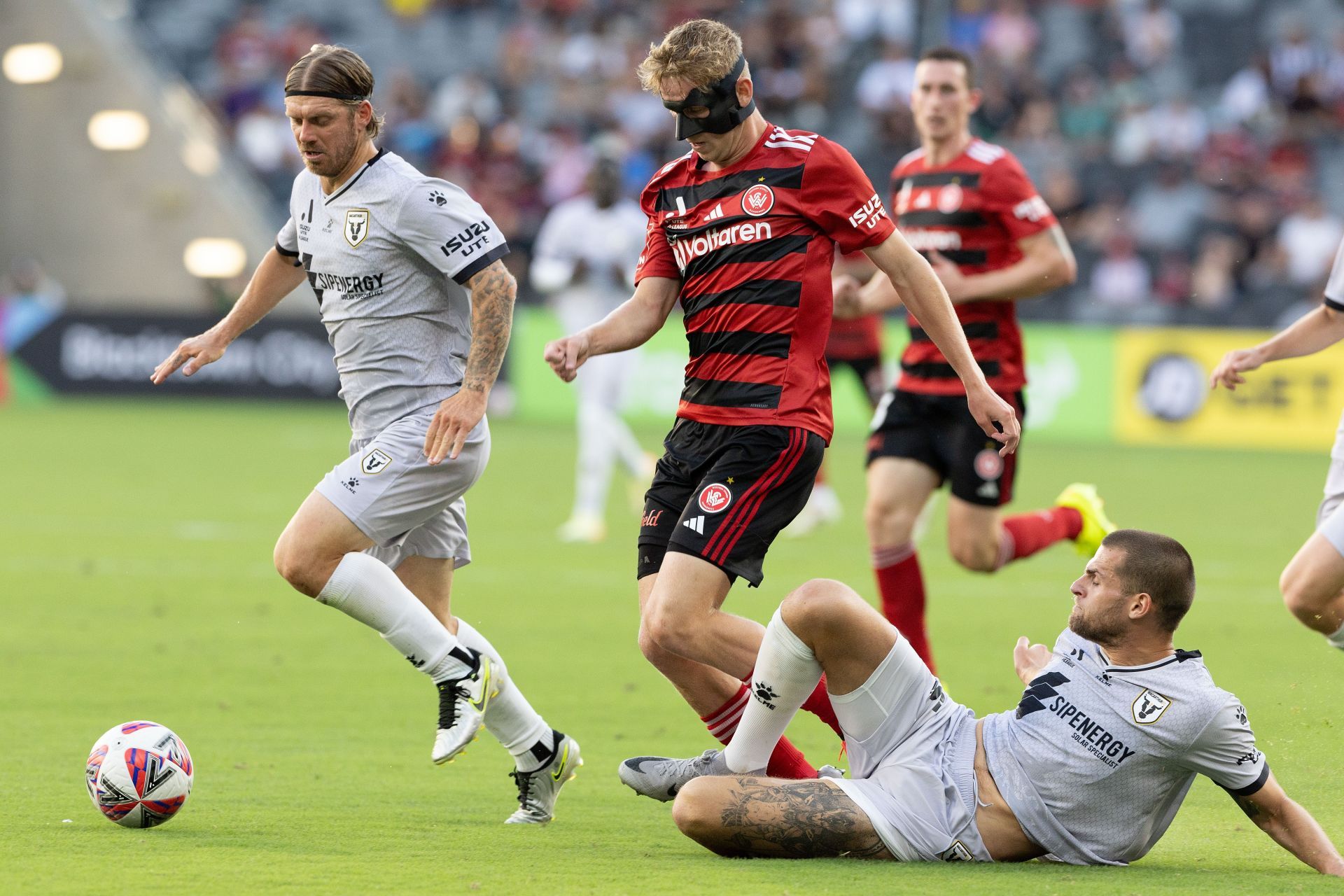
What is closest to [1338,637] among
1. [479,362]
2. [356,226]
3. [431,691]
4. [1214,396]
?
[479,362]

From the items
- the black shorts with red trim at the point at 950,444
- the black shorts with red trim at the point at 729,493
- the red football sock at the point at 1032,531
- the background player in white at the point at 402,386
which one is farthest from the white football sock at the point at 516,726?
the red football sock at the point at 1032,531

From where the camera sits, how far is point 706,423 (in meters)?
5.31

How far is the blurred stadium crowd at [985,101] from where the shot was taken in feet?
73.0

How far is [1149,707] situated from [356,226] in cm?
277

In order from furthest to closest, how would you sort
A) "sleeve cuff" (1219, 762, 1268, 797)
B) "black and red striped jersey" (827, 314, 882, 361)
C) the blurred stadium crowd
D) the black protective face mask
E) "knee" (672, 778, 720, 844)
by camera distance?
1. the blurred stadium crowd
2. "black and red striped jersey" (827, 314, 882, 361)
3. the black protective face mask
4. "knee" (672, 778, 720, 844)
5. "sleeve cuff" (1219, 762, 1268, 797)

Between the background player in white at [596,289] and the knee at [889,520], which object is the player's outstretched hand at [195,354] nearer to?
the knee at [889,520]

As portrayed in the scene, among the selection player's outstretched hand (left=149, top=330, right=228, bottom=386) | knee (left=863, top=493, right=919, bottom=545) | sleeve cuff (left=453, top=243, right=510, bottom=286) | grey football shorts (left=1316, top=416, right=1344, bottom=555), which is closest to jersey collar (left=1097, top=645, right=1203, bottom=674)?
grey football shorts (left=1316, top=416, right=1344, bottom=555)

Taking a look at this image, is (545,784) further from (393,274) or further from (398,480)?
(393,274)

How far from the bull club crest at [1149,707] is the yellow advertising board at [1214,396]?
624 inches

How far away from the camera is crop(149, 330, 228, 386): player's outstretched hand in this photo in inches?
233

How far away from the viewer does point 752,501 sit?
16.9ft

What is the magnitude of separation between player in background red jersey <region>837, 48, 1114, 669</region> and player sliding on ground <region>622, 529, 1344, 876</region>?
2.63 meters

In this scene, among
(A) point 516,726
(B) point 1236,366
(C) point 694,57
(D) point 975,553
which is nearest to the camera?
(C) point 694,57

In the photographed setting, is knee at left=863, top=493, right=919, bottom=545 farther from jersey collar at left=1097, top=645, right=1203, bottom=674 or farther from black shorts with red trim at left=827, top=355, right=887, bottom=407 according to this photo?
black shorts with red trim at left=827, top=355, right=887, bottom=407
